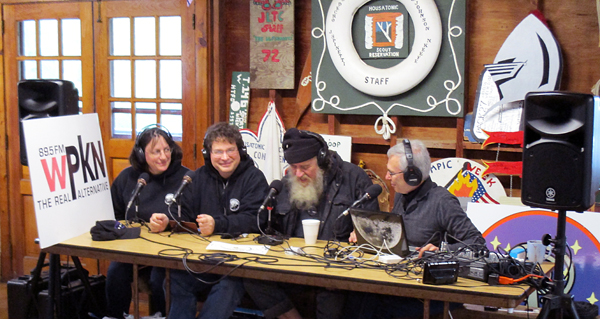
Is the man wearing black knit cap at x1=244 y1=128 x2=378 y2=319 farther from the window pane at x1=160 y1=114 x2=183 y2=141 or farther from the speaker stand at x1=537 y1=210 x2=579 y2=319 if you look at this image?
the window pane at x1=160 y1=114 x2=183 y2=141

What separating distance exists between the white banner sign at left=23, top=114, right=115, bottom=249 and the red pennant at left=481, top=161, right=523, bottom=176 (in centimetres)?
215

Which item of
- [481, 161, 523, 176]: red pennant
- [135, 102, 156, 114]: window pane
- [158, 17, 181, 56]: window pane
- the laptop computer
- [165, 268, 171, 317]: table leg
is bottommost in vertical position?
[165, 268, 171, 317]: table leg

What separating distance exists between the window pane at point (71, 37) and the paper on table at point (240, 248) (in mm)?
2470

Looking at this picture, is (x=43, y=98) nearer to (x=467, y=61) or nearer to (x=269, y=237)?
(x=269, y=237)

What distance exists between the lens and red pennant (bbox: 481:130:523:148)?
346 centimetres

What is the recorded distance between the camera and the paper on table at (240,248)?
2.82m

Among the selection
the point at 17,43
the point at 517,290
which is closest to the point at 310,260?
the point at 517,290

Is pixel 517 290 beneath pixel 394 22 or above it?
beneath

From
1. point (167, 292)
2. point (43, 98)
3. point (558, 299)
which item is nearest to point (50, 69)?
point (43, 98)

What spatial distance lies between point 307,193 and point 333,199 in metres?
0.14

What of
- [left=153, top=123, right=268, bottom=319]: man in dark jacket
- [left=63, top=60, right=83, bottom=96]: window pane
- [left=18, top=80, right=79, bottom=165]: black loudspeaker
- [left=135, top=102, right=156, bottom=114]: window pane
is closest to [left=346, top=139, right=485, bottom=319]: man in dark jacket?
[left=153, top=123, right=268, bottom=319]: man in dark jacket

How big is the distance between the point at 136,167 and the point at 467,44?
6.74ft

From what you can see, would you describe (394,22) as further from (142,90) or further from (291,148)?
(142,90)

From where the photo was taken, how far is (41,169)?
Result: 3020 mm
